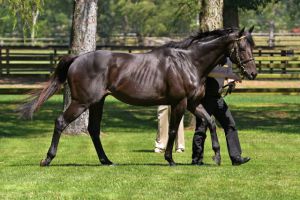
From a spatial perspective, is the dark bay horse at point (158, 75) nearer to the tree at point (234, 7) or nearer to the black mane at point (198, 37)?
the black mane at point (198, 37)

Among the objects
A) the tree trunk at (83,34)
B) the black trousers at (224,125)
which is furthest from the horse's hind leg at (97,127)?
the tree trunk at (83,34)

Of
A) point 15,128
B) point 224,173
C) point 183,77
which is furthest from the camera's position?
point 15,128

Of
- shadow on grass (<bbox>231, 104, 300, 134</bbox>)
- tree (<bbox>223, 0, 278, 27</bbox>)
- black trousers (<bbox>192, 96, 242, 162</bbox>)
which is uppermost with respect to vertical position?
black trousers (<bbox>192, 96, 242, 162</bbox>)

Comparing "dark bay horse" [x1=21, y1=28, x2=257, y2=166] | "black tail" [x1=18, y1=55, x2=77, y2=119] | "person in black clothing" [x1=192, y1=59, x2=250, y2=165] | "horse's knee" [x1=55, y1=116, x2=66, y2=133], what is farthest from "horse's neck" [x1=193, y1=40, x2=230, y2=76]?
"horse's knee" [x1=55, y1=116, x2=66, y2=133]

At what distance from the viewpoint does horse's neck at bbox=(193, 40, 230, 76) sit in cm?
1335

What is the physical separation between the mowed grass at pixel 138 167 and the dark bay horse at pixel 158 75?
939 millimetres

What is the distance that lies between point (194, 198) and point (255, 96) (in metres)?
25.6

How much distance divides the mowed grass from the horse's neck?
1.48 meters

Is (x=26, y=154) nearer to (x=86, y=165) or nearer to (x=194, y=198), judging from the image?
(x=86, y=165)

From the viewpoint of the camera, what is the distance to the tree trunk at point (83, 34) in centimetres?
2081

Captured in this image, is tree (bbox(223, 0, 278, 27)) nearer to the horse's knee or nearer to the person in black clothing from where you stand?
the person in black clothing

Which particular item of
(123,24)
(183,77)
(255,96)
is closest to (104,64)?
(183,77)

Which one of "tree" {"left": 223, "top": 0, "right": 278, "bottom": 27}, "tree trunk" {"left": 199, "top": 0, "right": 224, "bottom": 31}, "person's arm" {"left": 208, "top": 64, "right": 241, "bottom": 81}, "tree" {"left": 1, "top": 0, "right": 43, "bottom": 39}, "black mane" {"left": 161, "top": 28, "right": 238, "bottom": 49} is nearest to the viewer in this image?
"black mane" {"left": 161, "top": 28, "right": 238, "bottom": 49}

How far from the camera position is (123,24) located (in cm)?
12938
